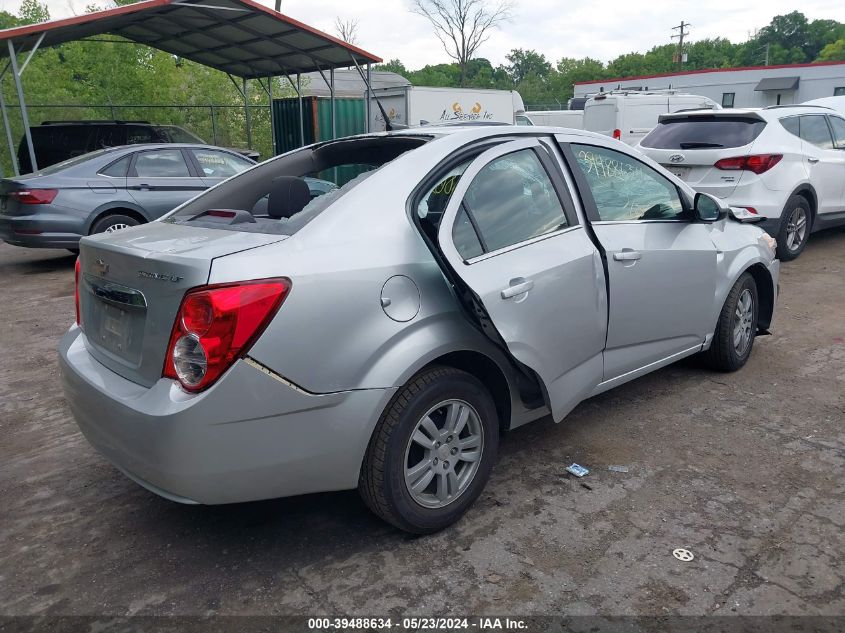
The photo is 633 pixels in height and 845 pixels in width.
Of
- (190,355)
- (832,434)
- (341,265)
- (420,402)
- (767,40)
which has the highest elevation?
(767,40)

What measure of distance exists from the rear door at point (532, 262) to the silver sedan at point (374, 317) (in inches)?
0.4

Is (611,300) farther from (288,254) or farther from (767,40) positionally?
(767,40)

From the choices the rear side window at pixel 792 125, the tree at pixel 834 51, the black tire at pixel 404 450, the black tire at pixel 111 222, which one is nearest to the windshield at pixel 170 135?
the black tire at pixel 111 222

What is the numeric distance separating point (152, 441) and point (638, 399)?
3.07m

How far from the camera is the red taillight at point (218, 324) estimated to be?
2.41 meters

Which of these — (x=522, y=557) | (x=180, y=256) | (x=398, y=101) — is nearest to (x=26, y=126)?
(x=398, y=101)

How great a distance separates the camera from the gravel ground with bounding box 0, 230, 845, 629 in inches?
103

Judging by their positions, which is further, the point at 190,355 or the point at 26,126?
the point at 26,126

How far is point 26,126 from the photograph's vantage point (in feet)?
→ 35.7

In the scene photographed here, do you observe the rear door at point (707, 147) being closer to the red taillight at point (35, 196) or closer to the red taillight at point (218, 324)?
the red taillight at point (218, 324)

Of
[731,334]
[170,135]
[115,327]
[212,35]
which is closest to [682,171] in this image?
[731,334]

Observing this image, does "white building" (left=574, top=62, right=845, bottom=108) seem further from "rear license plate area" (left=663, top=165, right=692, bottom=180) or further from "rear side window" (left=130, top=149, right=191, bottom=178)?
"rear side window" (left=130, top=149, right=191, bottom=178)

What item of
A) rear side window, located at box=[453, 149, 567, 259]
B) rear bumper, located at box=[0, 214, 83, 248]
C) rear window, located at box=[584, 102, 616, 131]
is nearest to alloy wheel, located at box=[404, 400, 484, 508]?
rear side window, located at box=[453, 149, 567, 259]

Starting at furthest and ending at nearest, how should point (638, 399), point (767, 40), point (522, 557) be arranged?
1. point (767, 40)
2. point (638, 399)
3. point (522, 557)
